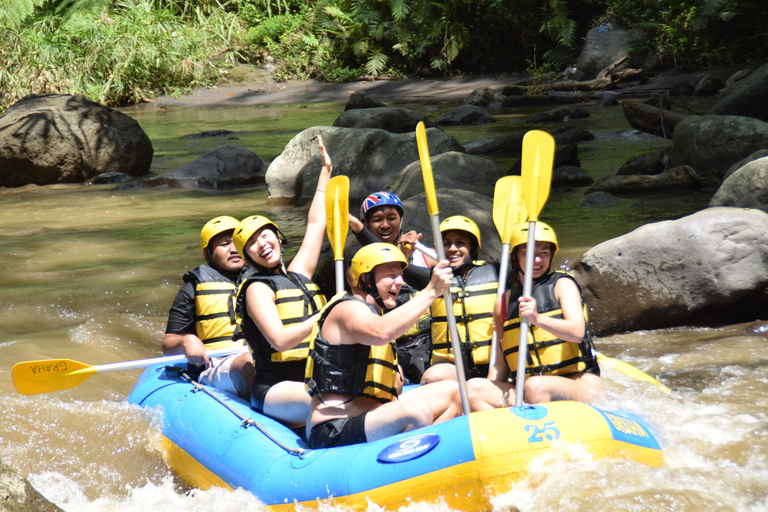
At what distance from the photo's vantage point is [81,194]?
1042cm

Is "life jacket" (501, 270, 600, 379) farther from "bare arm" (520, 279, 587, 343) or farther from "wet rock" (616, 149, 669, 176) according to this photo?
"wet rock" (616, 149, 669, 176)

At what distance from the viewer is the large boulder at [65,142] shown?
1061cm

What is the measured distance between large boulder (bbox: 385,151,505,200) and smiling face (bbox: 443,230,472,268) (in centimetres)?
324

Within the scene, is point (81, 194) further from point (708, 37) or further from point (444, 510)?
point (708, 37)

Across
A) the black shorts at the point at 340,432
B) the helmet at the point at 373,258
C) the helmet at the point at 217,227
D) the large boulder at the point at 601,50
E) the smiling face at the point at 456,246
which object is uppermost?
the large boulder at the point at 601,50

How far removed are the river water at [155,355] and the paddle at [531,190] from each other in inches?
18.4

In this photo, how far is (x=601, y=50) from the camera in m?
17.1

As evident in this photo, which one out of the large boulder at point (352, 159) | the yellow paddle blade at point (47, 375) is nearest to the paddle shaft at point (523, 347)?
the yellow paddle blade at point (47, 375)

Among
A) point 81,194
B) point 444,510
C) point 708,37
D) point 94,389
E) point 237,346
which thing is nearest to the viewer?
point 444,510

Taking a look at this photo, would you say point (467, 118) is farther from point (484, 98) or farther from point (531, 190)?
point (531, 190)

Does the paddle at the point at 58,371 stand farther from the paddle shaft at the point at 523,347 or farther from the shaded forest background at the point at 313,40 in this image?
the shaded forest background at the point at 313,40

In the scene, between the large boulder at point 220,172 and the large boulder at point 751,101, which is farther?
the large boulder at point 220,172

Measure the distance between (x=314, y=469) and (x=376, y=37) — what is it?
19278mm

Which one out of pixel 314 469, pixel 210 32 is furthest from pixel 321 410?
pixel 210 32
